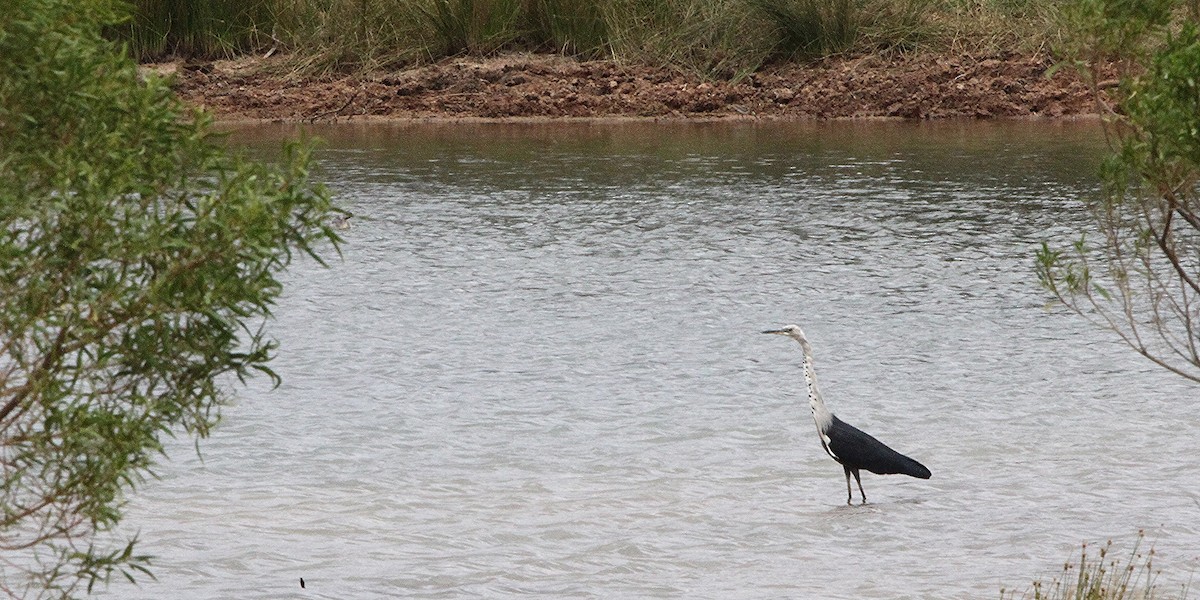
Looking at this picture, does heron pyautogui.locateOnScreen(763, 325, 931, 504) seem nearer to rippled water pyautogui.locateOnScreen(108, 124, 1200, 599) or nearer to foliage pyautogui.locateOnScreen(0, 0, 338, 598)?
rippled water pyautogui.locateOnScreen(108, 124, 1200, 599)

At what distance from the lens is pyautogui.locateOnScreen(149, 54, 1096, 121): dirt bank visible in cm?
2561

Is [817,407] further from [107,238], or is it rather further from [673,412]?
[107,238]

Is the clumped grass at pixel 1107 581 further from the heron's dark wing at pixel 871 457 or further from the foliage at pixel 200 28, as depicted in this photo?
the foliage at pixel 200 28

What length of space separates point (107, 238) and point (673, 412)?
6757mm

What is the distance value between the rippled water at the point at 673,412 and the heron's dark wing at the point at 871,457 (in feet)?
0.59

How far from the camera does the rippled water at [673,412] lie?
324 inches

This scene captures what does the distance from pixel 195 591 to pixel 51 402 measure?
3385mm

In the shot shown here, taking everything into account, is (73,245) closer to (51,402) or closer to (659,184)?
(51,402)

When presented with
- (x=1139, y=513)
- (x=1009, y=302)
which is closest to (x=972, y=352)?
(x=1009, y=302)

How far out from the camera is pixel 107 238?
4.55 meters

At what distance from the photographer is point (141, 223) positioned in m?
4.61

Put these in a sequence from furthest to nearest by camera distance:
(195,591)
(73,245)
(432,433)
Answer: (432,433)
(195,591)
(73,245)

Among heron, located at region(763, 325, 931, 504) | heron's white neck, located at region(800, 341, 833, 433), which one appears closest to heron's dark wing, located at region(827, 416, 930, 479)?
heron, located at region(763, 325, 931, 504)

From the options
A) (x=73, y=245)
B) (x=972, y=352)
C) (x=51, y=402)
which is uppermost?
(x=73, y=245)
